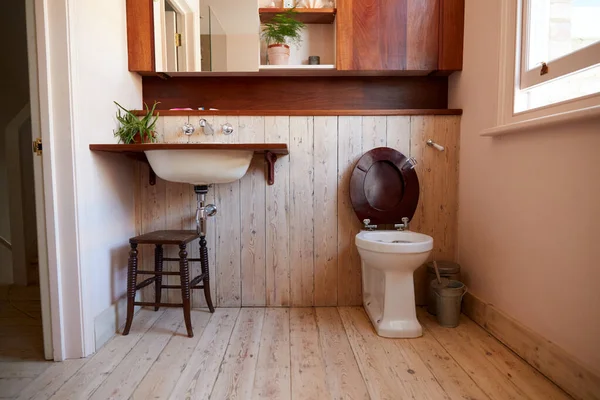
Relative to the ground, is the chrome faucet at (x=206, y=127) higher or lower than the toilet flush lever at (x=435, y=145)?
higher

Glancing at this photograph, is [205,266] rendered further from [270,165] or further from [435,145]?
[435,145]

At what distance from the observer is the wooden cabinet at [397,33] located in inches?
82.4

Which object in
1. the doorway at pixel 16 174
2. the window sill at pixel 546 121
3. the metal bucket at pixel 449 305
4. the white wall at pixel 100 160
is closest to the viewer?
the window sill at pixel 546 121

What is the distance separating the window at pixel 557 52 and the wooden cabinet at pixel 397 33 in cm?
56

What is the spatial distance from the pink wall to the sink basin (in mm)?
1248

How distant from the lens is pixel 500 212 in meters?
1.73

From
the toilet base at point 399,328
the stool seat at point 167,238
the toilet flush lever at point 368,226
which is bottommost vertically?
the toilet base at point 399,328

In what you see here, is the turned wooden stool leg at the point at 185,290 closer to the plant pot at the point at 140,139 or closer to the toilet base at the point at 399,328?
the plant pot at the point at 140,139

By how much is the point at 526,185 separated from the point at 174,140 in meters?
1.83

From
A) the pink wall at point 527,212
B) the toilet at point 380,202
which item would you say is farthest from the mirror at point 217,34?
the pink wall at point 527,212

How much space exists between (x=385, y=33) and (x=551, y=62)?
0.95m

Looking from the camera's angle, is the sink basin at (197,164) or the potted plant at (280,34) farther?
the potted plant at (280,34)

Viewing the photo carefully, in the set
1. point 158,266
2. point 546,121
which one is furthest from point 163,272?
point 546,121

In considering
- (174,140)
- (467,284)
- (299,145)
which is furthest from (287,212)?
(467,284)
